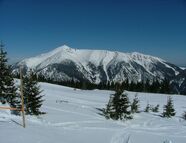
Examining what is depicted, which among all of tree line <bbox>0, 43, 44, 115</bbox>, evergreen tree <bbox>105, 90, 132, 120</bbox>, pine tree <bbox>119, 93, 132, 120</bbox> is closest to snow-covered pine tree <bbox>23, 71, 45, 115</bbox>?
tree line <bbox>0, 43, 44, 115</bbox>

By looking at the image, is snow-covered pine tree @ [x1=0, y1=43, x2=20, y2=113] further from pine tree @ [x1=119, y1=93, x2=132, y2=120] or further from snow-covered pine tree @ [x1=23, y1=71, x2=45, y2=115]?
pine tree @ [x1=119, y1=93, x2=132, y2=120]

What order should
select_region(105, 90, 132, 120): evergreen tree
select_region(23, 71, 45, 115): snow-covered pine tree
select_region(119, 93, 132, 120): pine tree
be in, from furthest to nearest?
1. select_region(119, 93, 132, 120): pine tree
2. select_region(105, 90, 132, 120): evergreen tree
3. select_region(23, 71, 45, 115): snow-covered pine tree

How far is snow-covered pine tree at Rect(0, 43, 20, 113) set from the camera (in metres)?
27.8

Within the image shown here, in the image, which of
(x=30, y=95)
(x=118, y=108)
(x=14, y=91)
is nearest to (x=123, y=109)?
(x=118, y=108)

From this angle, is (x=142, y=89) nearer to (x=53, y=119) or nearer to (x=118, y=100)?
(x=118, y=100)

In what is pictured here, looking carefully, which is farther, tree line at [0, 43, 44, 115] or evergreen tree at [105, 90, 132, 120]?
evergreen tree at [105, 90, 132, 120]

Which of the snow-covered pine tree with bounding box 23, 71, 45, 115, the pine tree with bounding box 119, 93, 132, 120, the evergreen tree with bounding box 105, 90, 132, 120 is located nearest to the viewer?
the snow-covered pine tree with bounding box 23, 71, 45, 115

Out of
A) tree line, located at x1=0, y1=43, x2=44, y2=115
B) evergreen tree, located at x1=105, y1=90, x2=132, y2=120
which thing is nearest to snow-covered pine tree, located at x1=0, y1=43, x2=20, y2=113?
tree line, located at x1=0, y1=43, x2=44, y2=115

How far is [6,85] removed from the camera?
28.5m

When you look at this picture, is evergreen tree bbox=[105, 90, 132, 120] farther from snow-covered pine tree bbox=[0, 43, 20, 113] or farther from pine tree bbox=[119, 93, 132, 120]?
snow-covered pine tree bbox=[0, 43, 20, 113]

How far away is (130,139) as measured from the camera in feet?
66.1

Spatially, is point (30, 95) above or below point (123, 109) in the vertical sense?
above

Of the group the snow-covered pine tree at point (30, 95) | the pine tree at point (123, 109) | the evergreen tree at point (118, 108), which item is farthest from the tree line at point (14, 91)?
the pine tree at point (123, 109)

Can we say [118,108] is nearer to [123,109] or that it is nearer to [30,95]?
[123,109]
